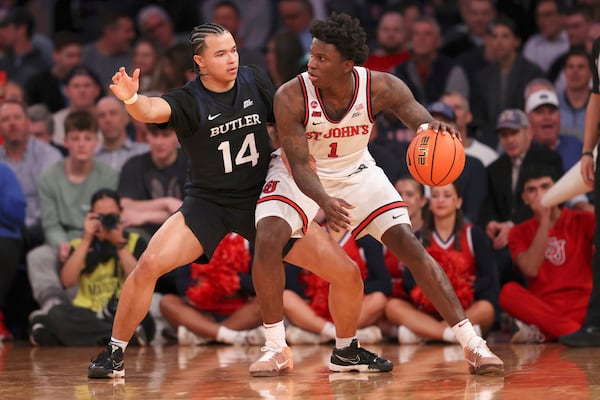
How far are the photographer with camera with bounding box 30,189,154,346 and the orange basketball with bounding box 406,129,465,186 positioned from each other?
3150 millimetres

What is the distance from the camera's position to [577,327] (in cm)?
734

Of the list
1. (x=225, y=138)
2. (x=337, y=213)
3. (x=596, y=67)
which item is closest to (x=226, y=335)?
(x=225, y=138)

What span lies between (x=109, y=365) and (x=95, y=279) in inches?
105

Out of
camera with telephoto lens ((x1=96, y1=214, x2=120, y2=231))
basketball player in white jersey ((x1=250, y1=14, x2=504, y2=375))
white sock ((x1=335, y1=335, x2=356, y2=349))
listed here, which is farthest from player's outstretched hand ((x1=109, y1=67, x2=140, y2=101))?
camera with telephoto lens ((x1=96, y1=214, x2=120, y2=231))

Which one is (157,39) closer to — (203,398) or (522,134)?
(522,134)

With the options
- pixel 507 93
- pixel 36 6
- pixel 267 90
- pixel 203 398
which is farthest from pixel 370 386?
pixel 36 6

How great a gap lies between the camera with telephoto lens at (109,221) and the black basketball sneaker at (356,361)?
2721 millimetres

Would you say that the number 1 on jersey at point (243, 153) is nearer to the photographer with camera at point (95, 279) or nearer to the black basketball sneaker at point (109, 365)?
the black basketball sneaker at point (109, 365)

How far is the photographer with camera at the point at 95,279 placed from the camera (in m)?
7.84

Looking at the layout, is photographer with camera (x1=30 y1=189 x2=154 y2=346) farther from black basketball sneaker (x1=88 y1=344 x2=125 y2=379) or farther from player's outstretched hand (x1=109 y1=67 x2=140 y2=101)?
player's outstretched hand (x1=109 y1=67 x2=140 y2=101)

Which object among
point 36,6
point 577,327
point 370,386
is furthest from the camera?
point 36,6

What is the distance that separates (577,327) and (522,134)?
1.77 meters

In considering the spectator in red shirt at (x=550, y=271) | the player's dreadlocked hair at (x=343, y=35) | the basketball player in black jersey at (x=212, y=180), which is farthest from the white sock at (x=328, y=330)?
the player's dreadlocked hair at (x=343, y=35)

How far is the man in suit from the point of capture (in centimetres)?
828
